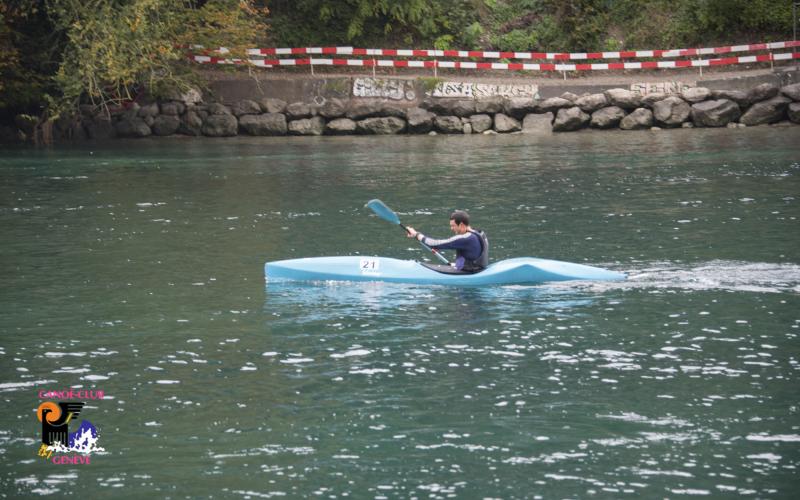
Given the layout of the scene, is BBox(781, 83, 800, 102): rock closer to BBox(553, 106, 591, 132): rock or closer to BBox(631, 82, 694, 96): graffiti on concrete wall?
BBox(631, 82, 694, 96): graffiti on concrete wall

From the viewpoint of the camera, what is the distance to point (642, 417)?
1002 centimetres

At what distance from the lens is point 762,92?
3512 cm

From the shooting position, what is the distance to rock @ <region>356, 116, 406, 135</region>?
122 ft

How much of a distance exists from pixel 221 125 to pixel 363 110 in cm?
447

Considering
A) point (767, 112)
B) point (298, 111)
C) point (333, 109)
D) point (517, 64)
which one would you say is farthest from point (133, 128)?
point (767, 112)

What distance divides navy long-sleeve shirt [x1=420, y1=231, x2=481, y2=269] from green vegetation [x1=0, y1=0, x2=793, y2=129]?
18403 millimetres

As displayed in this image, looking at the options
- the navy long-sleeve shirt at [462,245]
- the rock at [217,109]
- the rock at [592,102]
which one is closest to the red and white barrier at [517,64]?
the rock at [217,109]

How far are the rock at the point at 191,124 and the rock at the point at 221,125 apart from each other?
0.57ft

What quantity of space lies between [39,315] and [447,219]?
831cm

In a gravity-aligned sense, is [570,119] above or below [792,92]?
below

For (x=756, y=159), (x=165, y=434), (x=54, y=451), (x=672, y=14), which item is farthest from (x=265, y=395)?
(x=672, y=14)

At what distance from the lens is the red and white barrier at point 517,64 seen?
36.7 metres

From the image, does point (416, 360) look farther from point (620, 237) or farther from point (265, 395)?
point (620, 237)

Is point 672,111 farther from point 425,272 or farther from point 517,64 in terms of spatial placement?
point 425,272
